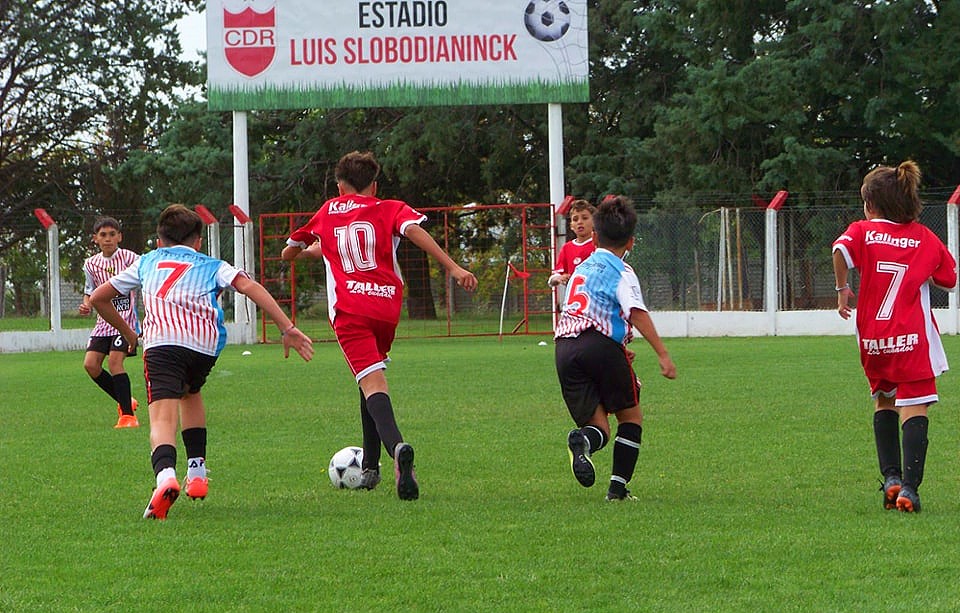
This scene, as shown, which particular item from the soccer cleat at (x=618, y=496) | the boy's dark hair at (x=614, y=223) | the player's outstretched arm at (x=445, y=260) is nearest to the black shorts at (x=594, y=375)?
the soccer cleat at (x=618, y=496)

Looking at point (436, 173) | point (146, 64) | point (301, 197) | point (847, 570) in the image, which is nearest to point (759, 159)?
point (436, 173)

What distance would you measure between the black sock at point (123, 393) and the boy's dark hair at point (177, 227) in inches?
176

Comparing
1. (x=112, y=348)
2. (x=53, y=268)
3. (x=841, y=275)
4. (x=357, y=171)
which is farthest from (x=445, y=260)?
(x=53, y=268)

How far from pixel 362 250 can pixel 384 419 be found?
2.92 feet

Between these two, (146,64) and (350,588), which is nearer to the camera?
(350,588)

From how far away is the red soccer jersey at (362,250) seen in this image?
716 cm

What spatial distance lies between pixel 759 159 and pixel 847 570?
25.4 meters

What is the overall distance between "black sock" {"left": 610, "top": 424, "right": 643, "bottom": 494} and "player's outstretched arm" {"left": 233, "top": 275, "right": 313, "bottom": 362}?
1583mm

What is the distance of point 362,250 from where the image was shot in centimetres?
716

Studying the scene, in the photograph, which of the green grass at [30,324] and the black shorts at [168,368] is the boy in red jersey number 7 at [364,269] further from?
the green grass at [30,324]

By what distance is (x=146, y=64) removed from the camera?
40.1 metres

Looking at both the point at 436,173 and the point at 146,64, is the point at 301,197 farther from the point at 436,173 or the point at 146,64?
the point at 146,64

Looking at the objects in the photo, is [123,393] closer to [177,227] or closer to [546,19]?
[177,227]

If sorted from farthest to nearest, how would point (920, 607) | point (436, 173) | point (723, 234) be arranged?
point (436, 173)
point (723, 234)
point (920, 607)
